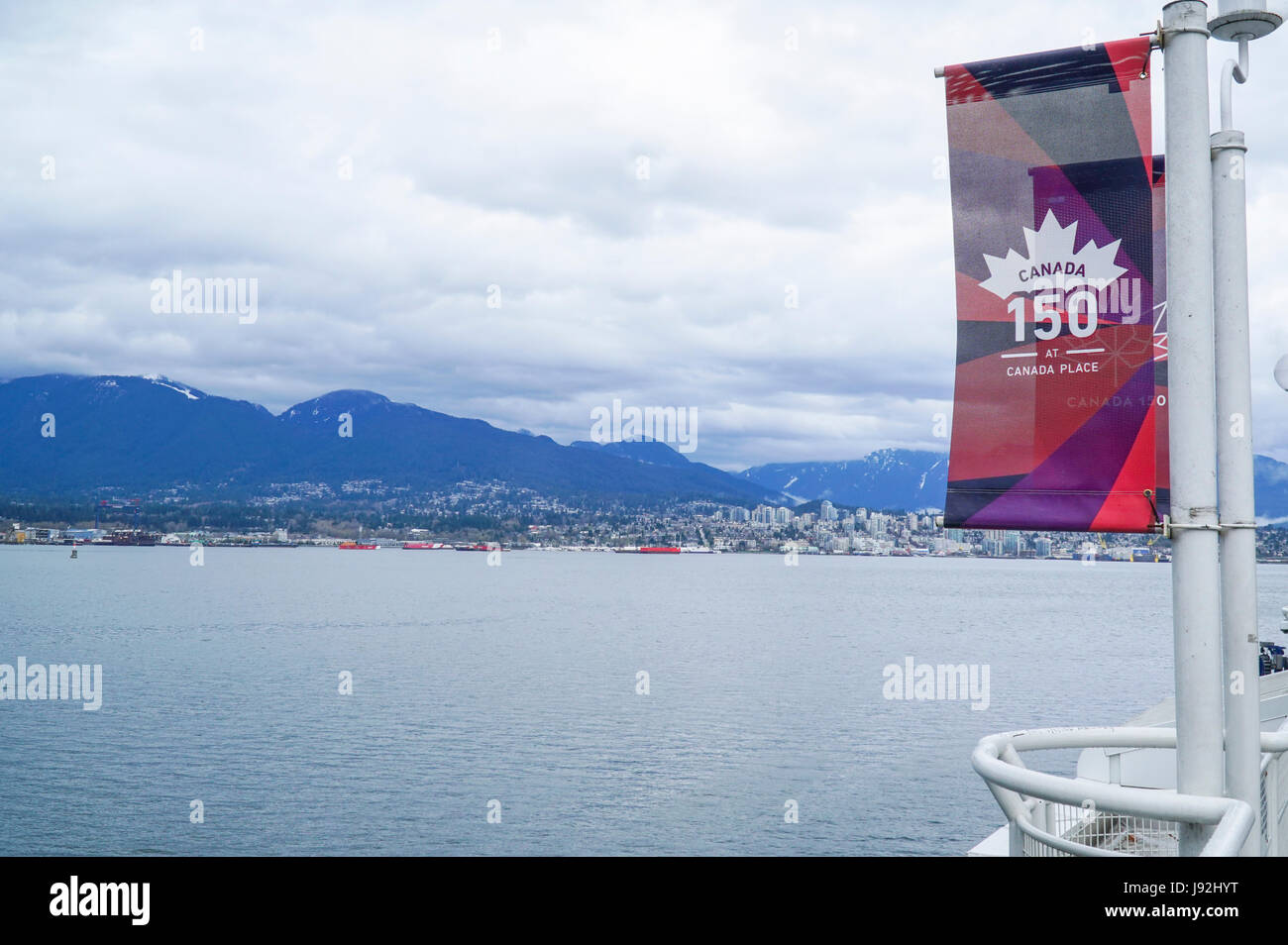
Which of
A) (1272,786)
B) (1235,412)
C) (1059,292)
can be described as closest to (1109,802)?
(1235,412)

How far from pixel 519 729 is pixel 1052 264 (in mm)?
36555

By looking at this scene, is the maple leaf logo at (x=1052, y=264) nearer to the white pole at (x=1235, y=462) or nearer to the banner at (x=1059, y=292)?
the banner at (x=1059, y=292)

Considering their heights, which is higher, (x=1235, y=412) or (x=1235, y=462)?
(x=1235, y=412)

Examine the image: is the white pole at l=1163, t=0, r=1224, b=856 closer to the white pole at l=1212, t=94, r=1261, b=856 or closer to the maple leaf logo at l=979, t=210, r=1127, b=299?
the white pole at l=1212, t=94, r=1261, b=856

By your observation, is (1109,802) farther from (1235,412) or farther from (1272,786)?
(1272,786)

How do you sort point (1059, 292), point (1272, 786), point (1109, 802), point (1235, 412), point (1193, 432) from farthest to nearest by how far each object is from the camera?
point (1272, 786) → point (1059, 292) → point (1235, 412) → point (1193, 432) → point (1109, 802)

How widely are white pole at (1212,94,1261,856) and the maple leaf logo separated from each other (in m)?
0.57

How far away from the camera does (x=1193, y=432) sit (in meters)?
5.40

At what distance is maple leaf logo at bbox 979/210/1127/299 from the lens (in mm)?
5879
